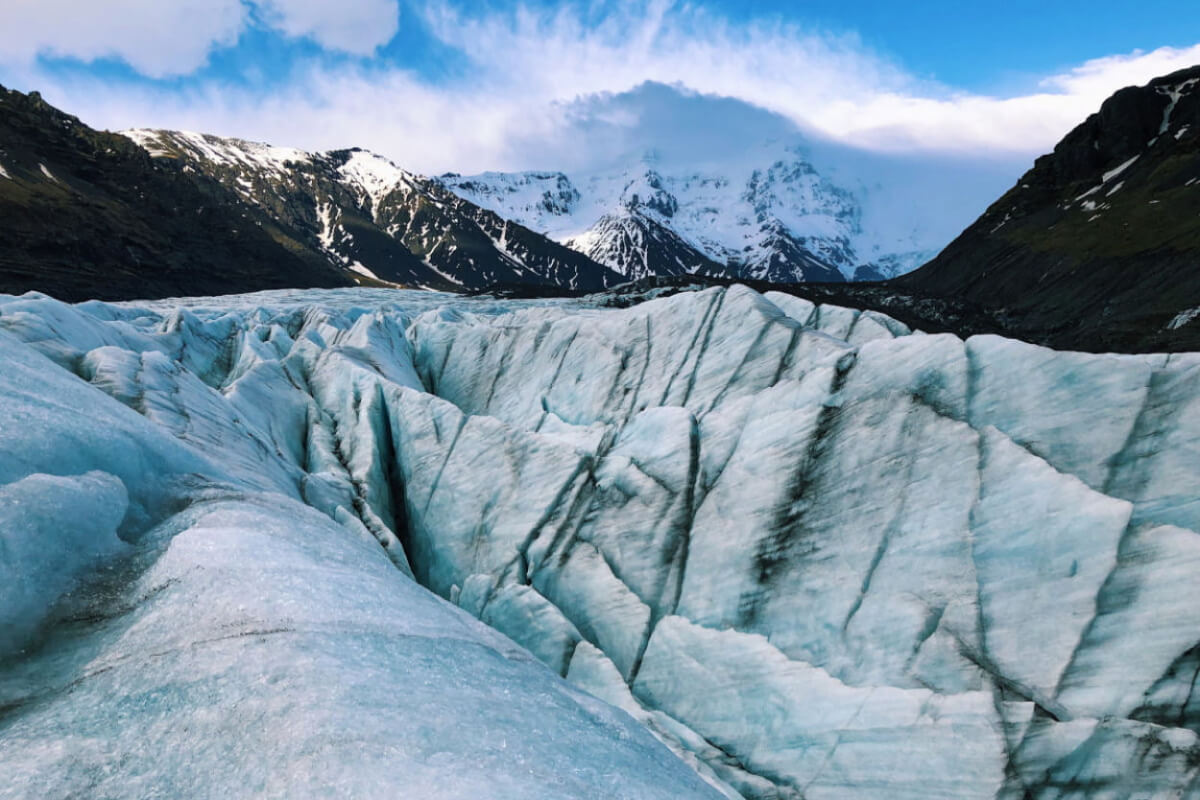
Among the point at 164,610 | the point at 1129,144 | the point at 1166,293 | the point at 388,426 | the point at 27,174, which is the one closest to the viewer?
the point at 164,610

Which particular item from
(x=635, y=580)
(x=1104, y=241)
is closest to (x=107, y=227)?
(x=635, y=580)

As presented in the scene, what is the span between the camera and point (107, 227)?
403 feet

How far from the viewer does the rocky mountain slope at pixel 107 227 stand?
344 feet

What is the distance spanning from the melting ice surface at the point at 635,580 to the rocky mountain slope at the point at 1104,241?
143ft

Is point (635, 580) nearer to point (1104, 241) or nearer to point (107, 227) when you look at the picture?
point (1104, 241)

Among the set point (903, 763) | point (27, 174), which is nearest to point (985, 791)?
point (903, 763)

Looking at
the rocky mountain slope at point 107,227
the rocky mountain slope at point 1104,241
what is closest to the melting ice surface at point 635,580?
the rocky mountain slope at point 1104,241

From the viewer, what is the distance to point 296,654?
5.63 m

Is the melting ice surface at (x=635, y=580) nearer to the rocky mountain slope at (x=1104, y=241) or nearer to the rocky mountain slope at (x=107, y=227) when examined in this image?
the rocky mountain slope at (x=1104, y=241)

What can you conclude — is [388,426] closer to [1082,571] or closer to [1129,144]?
[1082,571]

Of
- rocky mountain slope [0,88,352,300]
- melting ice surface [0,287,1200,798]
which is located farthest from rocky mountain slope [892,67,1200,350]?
rocky mountain slope [0,88,352,300]

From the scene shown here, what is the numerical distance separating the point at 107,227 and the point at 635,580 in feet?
506

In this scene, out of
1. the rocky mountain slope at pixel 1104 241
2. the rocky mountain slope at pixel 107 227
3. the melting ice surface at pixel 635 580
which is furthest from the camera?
the rocky mountain slope at pixel 107 227

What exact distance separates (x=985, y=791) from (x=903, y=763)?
1.11 m
